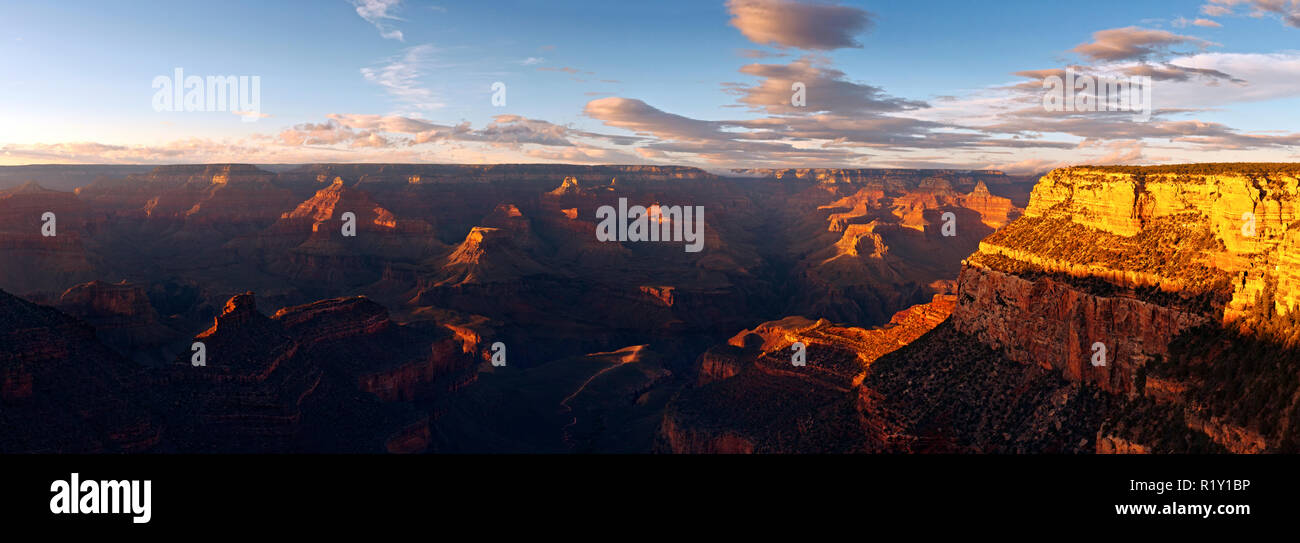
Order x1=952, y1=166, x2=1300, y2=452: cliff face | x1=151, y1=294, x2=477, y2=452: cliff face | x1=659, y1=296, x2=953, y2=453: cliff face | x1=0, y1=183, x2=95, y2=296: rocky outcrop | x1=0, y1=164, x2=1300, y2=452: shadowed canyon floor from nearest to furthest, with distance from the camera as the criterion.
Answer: x1=952, y1=166, x2=1300, y2=452: cliff face → x1=0, y1=164, x2=1300, y2=452: shadowed canyon floor → x1=659, y1=296, x2=953, y2=453: cliff face → x1=151, y1=294, x2=477, y2=452: cliff face → x1=0, y1=183, x2=95, y2=296: rocky outcrop

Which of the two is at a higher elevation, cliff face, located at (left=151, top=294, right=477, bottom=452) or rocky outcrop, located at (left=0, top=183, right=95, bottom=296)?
rocky outcrop, located at (left=0, top=183, right=95, bottom=296)

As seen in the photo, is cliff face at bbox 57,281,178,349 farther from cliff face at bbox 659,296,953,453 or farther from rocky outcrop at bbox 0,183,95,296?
cliff face at bbox 659,296,953,453

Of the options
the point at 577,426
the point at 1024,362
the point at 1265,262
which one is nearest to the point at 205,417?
the point at 577,426

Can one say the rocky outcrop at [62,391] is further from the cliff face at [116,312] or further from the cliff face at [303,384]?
the cliff face at [116,312]

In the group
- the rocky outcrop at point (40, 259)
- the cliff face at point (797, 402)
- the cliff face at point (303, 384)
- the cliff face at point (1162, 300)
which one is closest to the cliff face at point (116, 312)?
the cliff face at point (303, 384)

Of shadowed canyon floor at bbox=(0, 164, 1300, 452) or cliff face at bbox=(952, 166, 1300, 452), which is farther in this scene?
shadowed canyon floor at bbox=(0, 164, 1300, 452)

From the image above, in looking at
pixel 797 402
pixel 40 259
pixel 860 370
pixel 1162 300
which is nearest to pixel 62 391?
pixel 797 402

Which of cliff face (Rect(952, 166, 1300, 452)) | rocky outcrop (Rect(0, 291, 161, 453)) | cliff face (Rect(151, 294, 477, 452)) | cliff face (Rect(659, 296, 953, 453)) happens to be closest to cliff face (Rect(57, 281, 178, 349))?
cliff face (Rect(151, 294, 477, 452))
